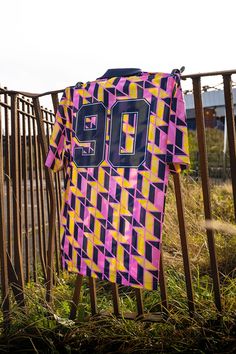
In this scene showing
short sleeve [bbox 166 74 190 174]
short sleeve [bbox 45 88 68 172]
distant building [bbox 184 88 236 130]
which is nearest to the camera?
short sleeve [bbox 166 74 190 174]

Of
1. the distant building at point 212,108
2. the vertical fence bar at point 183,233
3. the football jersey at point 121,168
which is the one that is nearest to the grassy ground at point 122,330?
the vertical fence bar at point 183,233

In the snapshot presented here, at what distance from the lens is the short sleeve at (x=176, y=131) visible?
93.7 inches

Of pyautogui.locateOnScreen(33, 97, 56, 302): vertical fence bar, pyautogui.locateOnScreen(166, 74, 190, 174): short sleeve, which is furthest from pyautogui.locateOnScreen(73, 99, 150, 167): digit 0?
pyautogui.locateOnScreen(33, 97, 56, 302): vertical fence bar

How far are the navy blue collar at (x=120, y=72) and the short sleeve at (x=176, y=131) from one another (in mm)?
223

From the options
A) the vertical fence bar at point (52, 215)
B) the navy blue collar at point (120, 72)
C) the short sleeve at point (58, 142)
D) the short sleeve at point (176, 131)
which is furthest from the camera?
the vertical fence bar at point (52, 215)

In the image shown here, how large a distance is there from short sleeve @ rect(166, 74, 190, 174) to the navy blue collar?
223mm

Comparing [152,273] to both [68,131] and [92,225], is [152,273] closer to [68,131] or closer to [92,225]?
[92,225]

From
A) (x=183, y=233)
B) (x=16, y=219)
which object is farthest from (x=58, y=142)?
(x=183, y=233)

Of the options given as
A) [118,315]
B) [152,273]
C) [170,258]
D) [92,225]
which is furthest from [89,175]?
[170,258]

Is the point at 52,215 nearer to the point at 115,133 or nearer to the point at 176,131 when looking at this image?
the point at 115,133

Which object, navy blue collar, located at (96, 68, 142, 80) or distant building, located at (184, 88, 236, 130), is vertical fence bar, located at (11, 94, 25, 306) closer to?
navy blue collar, located at (96, 68, 142, 80)

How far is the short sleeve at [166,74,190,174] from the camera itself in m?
2.38

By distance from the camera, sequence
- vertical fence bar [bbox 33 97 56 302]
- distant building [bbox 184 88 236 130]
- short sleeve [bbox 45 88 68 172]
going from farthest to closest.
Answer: distant building [bbox 184 88 236 130] → vertical fence bar [bbox 33 97 56 302] → short sleeve [bbox 45 88 68 172]

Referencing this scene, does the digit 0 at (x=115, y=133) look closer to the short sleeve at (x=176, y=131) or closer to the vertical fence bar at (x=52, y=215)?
the short sleeve at (x=176, y=131)
